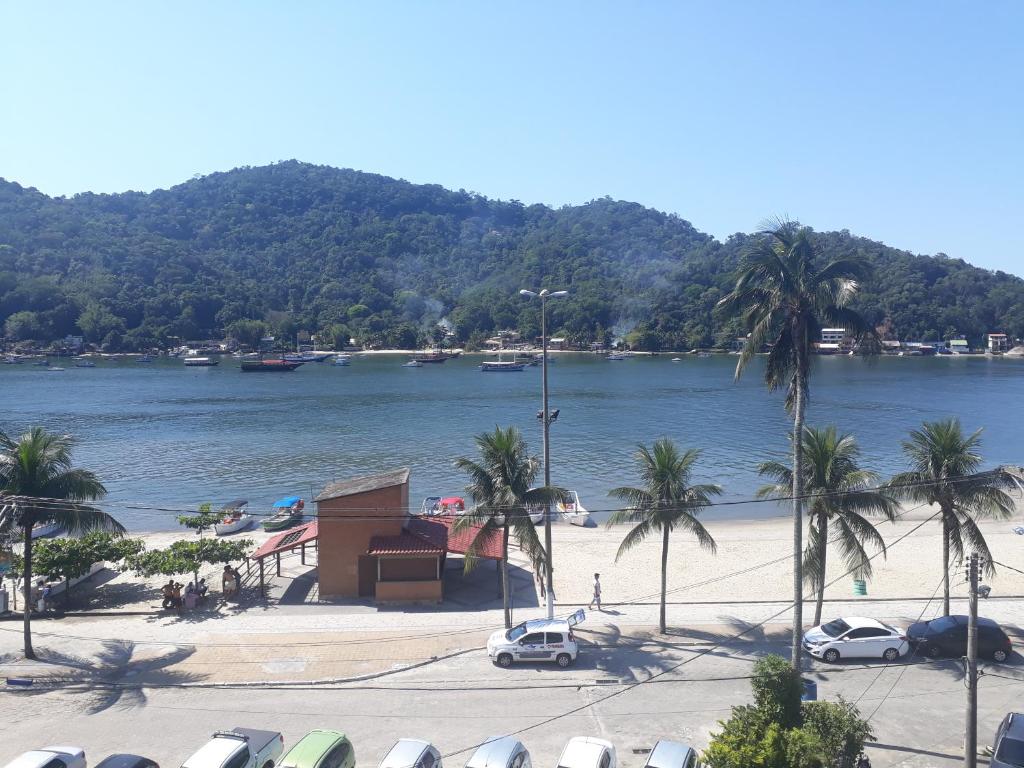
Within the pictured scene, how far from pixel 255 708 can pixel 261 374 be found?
492 feet

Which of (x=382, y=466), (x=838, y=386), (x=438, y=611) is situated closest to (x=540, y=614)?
(x=438, y=611)

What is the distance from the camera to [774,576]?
26.3 metres

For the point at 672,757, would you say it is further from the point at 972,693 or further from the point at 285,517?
the point at 285,517

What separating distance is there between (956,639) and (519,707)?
1046 cm

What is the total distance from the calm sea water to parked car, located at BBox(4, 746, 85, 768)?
18.5 meters

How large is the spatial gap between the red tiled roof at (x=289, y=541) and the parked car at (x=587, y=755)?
527 inches

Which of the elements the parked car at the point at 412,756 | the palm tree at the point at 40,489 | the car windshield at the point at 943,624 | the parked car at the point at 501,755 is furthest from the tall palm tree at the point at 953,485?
the palm tree at the point at 40,489

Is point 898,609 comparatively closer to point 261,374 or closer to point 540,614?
point 540,614

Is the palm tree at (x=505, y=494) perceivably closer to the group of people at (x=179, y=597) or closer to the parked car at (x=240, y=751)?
the parked car at (x=240, y=751)

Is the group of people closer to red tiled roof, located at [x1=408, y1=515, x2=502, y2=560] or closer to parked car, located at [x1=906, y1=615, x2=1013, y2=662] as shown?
red tiled roof, located at [x1=408, y1=515, x2=502, y2=560]

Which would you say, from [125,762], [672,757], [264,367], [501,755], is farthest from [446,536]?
[264,367]

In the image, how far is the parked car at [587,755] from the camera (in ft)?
36.1

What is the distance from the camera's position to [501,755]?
36.1ft

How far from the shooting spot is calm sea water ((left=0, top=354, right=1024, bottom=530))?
169 feet
